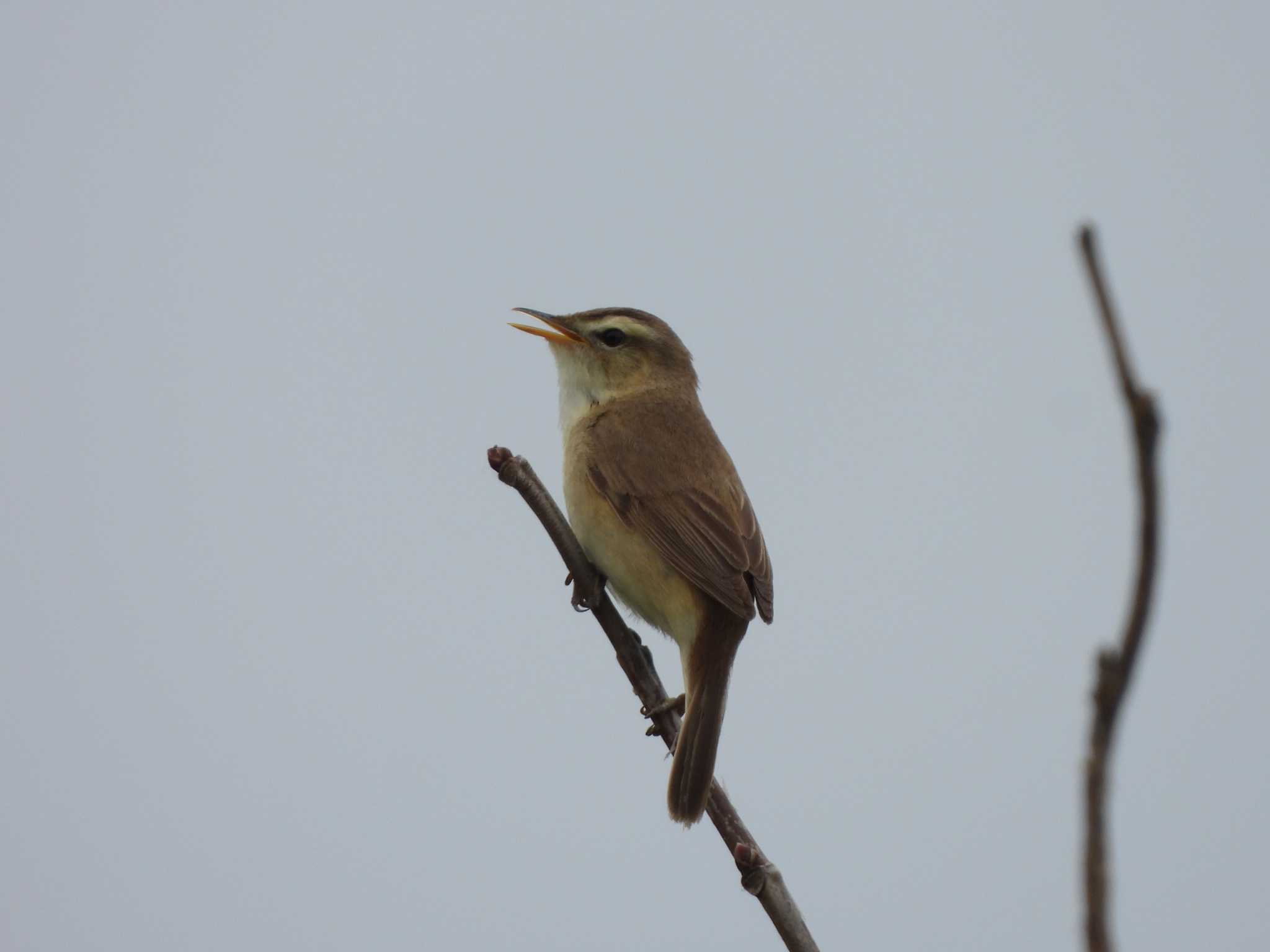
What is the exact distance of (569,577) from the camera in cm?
541

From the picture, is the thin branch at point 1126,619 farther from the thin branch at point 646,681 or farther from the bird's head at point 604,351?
the bird's head at point 604,351

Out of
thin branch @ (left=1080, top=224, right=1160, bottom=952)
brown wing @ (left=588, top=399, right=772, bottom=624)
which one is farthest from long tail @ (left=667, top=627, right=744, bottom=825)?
thin branch @ (left=1080, top=224, right=1160, bottom=952)

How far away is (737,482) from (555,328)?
4.45ft

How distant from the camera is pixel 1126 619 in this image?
94 centimetres

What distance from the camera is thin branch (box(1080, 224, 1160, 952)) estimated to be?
0.89 m

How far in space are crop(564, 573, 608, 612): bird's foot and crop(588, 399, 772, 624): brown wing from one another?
0.38m

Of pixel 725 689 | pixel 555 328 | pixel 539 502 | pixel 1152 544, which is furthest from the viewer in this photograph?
pixel 555 328

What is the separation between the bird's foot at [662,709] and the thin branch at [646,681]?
0.04ft

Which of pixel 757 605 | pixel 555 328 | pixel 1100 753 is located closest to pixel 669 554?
pixel 757 605

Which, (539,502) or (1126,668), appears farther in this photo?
(539,502)

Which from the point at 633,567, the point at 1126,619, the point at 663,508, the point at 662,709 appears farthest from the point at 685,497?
the point at 1126,619

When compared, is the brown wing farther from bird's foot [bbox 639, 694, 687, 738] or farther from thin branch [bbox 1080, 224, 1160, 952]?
thin branch [bbox 1080, 224, 1160, 952]

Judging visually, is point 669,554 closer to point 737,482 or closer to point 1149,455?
point 737,482

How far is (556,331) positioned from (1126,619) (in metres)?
6.24
